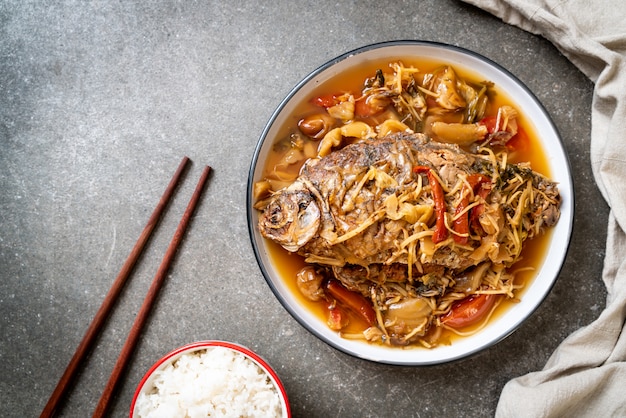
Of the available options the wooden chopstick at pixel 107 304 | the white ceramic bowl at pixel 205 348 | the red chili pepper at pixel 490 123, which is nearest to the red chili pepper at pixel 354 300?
the white ceramic bowl at pixel 205 348

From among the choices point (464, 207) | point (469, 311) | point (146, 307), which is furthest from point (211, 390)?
point (464, 207)

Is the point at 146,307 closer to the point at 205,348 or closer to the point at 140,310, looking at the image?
the point at 140,310

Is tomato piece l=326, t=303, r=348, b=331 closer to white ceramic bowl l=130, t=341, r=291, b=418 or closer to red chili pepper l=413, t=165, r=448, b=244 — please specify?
white ceramic bowl l=130, t=341, r=291, b=418

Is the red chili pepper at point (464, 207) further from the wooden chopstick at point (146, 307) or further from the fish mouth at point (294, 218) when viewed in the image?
the wooden chopstick at point (146, 307)

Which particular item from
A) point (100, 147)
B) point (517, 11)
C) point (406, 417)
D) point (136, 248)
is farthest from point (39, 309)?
point (517, 11)

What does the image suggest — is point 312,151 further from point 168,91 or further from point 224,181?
point 168,91

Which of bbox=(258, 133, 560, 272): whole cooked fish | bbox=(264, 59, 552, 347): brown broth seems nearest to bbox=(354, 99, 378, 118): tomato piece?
bbox=(264, 59, 552, 347): brown broth

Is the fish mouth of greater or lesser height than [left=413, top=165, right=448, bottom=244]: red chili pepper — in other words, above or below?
below
